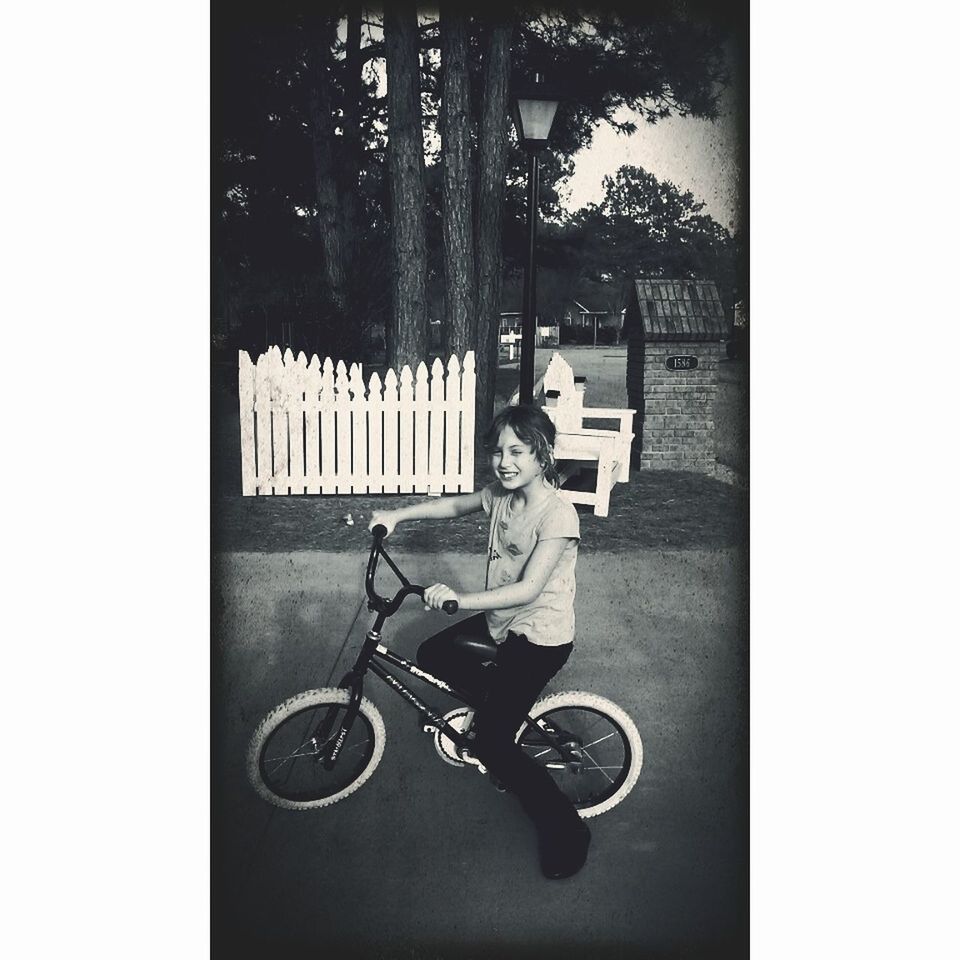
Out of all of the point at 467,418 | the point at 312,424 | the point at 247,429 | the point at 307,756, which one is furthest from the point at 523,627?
the point at 247,429

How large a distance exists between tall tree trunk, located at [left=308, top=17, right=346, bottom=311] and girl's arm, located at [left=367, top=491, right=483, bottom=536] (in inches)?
26.0

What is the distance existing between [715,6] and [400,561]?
1954 millimetres

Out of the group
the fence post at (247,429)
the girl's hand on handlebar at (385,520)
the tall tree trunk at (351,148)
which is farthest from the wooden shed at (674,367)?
the fence post at (247,429)

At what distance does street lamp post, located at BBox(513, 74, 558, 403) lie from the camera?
320cm

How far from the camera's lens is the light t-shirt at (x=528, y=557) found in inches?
123

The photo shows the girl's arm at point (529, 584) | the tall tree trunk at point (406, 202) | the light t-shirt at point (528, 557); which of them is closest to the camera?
the girl's arm at point (529, 584)

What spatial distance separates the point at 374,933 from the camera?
3.22m

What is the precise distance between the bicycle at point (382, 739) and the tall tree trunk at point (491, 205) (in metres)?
0.63

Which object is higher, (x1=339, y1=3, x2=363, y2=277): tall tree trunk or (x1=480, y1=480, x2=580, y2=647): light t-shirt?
(x1=339, y1=3, x2=363, y2=277): tall tree trunk

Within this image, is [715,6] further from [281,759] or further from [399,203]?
[281,759]

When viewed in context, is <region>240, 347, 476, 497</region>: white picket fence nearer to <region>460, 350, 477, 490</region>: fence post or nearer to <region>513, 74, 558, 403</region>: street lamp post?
<region>460, 350, 477, 490</region>: fence post

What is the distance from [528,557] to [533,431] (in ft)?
1.23

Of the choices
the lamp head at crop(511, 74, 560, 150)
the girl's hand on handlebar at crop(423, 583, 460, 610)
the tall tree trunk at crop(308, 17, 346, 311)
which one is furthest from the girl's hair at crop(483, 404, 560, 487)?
the lamp head at crop(511, 74, 560, 150)

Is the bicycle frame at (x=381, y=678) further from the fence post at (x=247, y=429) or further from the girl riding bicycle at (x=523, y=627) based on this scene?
the fence post at (x=247, y=429)
